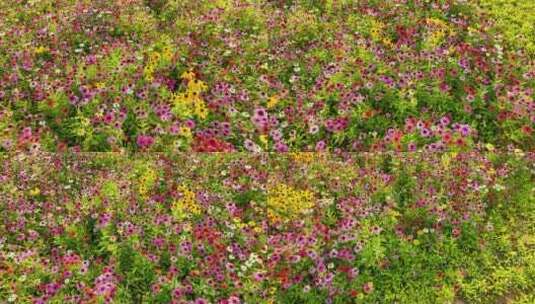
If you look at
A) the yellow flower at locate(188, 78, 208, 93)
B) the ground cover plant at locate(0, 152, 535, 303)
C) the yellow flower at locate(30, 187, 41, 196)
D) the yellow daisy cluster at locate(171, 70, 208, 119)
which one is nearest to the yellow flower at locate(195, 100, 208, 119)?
Result: the yellow daisy cluster at locate(171, 70, 208, 119)

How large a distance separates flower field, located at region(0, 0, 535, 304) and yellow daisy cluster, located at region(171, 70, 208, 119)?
0.02 metres

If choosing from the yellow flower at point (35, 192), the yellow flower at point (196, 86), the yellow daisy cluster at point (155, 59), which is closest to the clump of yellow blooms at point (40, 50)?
the yellow daisy cluster at point (155, 59)

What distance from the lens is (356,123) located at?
7.43 metres

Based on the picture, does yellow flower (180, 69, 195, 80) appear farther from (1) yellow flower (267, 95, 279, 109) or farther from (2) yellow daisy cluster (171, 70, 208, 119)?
(1) yellow flower (267, 95, 279, 109)

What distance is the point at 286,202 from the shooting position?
6.48 metres

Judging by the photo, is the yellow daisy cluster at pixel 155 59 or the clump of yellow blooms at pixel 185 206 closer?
the clump of yellow blooms at pixel 185 206

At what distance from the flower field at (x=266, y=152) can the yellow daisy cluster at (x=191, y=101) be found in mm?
20

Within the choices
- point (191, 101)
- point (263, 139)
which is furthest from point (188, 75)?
point (263, 139)

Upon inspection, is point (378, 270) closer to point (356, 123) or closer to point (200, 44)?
point (356, 123)

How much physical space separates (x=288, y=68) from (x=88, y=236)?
9.58ft

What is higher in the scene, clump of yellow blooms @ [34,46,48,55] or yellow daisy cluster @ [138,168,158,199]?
clump of yellow blooms @ [34,46,48,55]

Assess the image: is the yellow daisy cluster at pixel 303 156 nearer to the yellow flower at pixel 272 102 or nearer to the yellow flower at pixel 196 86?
the yellow flower at pixel 272 102

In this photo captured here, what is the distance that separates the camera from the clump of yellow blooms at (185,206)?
20.7 feet

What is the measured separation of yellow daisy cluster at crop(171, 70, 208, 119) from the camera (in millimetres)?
7344
